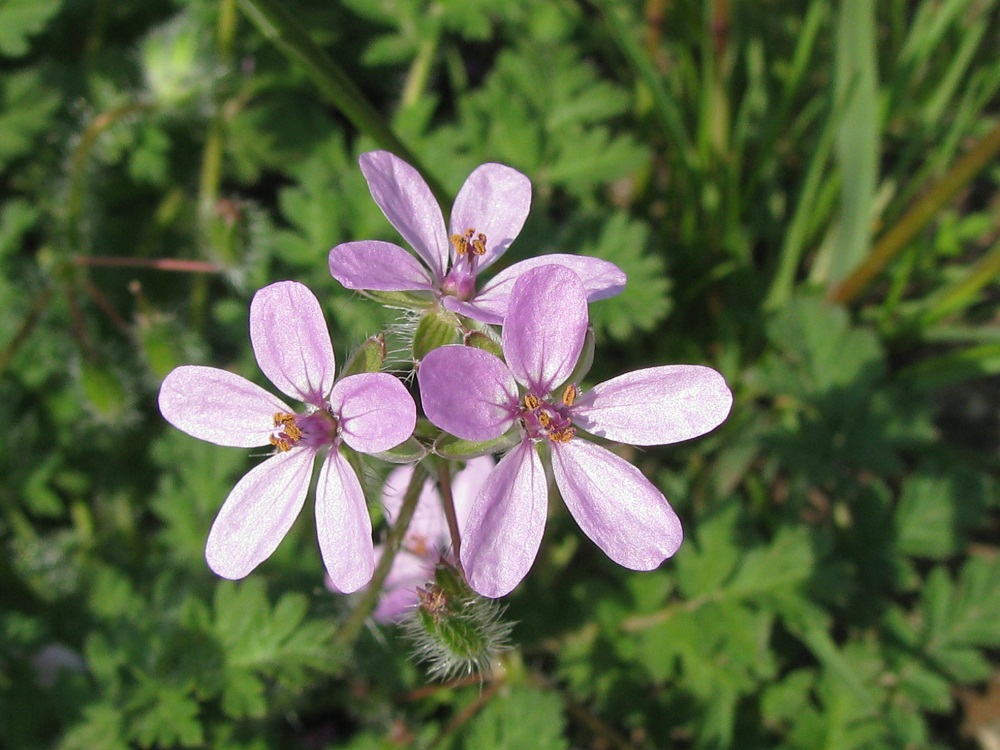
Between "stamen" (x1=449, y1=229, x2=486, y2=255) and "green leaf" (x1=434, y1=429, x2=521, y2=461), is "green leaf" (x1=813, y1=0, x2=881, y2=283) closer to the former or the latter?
"stamen" (x1=449, y1=229, x2=486, y2=255)

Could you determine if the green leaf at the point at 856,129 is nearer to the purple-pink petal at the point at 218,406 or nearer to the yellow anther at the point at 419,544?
the yellow anther at the point at 419,544

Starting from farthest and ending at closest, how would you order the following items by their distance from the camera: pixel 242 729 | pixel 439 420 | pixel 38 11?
pixel 38 11, pixel 242 729, pixel 439 420

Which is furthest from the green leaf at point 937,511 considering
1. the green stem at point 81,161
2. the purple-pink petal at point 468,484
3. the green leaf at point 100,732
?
the green stem at point 81,161

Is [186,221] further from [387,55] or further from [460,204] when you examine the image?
[460,204]

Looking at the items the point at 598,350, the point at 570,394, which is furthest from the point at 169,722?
the point at 598,350

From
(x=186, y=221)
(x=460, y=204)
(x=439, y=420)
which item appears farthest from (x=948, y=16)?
(x=186, y=221)

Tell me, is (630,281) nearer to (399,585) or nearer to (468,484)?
(468,484)
